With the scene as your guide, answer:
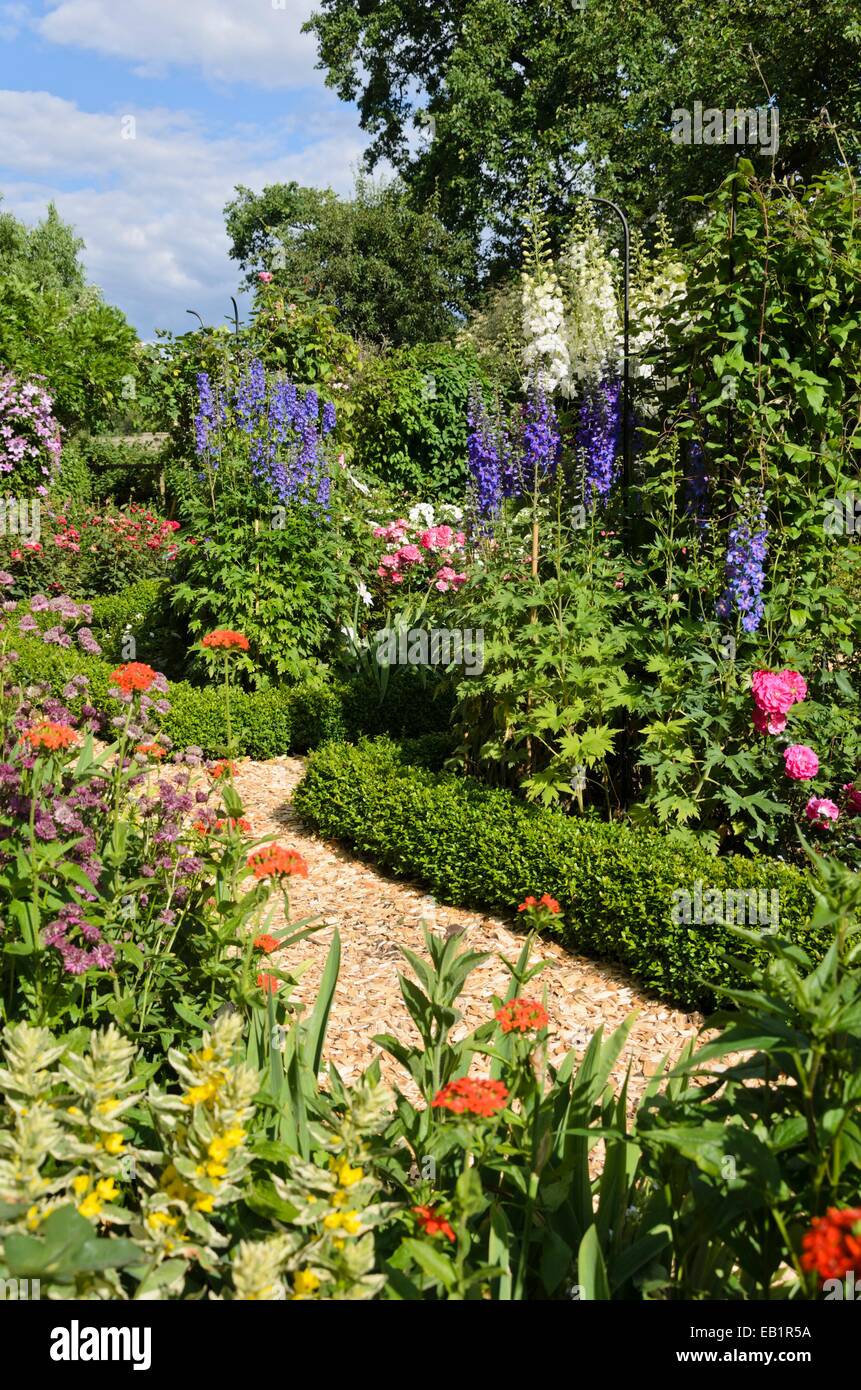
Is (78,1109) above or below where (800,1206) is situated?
above

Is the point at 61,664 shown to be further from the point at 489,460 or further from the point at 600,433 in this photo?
the point at 600,433

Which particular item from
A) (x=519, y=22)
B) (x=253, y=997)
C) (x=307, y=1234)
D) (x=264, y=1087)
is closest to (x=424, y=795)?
(x=253, y=997)

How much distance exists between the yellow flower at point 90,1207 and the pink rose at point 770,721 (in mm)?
3347

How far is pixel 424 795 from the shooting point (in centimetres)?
509

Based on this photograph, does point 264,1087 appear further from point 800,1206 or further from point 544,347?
point 544,347

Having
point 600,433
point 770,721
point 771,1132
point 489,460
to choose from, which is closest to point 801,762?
point 770,721

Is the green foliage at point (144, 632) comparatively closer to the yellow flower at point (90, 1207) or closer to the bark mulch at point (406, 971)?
the bark mulch at point (406, 971)

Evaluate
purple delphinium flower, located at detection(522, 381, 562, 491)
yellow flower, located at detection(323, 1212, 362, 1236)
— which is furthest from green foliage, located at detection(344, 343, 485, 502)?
yellow flower, located at detection(323, 1212, 362, 1236)

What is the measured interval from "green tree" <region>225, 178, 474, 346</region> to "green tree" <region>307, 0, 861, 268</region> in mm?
1050

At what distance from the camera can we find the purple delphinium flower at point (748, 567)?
4.39m

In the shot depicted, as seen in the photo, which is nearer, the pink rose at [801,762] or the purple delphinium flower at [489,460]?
the pink rose at [801,762]

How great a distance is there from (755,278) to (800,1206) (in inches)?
160

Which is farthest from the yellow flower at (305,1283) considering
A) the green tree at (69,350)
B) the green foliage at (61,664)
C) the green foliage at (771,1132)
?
the green tree at (69,350)
